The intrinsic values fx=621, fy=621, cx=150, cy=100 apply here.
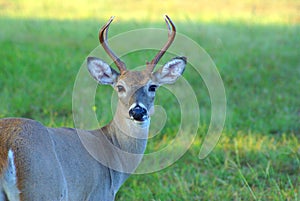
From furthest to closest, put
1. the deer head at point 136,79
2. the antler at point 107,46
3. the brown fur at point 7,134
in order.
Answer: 1. the antler at point 107,46
2. the deer head at point 136,79
3. the brown fur at point 7,134

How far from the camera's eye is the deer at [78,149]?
333 cm

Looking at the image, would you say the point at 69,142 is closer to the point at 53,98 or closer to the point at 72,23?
the point at 53,98

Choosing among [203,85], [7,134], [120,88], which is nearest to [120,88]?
[120,88]

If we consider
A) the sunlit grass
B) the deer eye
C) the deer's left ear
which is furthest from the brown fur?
the sunlit grass

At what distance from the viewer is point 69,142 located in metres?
4.22

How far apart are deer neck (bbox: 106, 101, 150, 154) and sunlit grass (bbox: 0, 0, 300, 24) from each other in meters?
6.47

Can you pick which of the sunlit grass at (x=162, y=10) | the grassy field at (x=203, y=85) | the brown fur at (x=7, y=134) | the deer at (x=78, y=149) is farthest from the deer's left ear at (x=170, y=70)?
the sunlit grass at (x=162, y=10)

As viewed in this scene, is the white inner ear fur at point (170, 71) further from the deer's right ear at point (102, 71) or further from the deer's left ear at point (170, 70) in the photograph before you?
the deer's right ear at point (102, 71)

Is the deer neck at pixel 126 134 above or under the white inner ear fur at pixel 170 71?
under

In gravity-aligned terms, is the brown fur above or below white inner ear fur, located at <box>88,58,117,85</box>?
above

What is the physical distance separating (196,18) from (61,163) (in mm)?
8584

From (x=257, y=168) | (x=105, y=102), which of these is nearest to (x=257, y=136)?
(x=257, y=168)

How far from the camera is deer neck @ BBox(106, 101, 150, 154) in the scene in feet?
16.0

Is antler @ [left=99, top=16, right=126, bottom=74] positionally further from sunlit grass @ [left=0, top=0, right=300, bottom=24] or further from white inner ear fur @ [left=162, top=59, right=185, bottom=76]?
sunlit grass @ [left=0, top=0, right=300, bottom=24]
